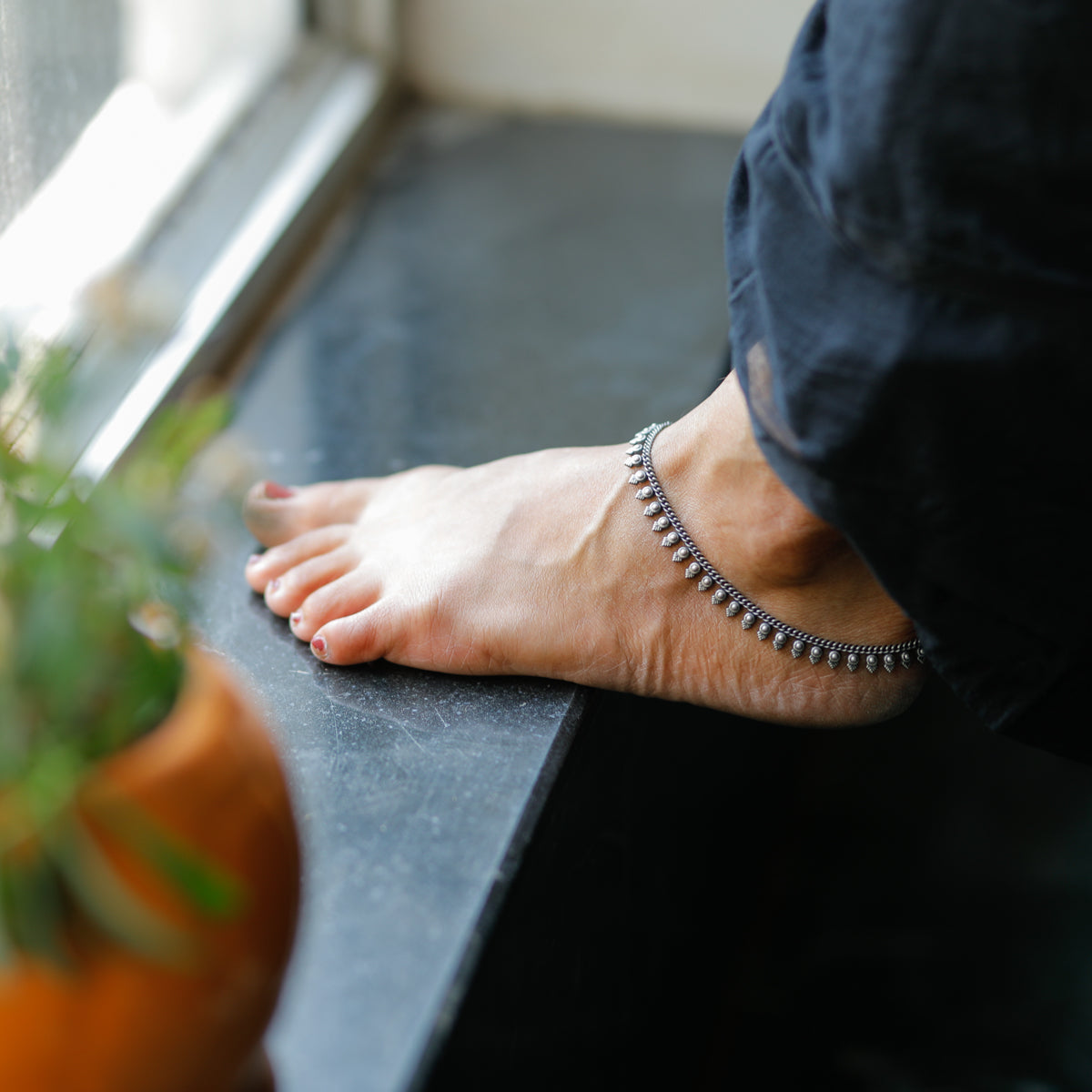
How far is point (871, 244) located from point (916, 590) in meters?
0.19

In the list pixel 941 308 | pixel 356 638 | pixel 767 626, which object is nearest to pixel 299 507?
pixel 356 638

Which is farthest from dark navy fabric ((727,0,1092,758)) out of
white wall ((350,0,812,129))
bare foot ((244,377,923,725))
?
white wall ((350,0,812,129))

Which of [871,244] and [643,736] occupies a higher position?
[871,244]

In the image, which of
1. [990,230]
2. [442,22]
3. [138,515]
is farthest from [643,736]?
[442,22]

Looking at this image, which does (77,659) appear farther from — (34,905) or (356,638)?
(356,638)

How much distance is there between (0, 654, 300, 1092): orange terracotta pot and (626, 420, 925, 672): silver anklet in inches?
15.6

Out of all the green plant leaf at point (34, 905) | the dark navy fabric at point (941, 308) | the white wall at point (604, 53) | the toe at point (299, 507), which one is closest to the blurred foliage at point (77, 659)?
the green plant leaf at point (34, 905)

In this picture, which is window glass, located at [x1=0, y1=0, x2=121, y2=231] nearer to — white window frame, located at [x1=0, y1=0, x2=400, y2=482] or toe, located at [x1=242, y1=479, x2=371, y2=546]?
white window frame, located at [x1=0, y1=0, x2=400, y2=482]

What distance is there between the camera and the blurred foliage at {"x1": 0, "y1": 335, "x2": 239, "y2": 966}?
0.33 meters

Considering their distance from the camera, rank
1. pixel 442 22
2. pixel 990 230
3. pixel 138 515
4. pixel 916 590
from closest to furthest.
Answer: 1. pixel 138 515
2. pixel 990 230
3. pixel 916 590
4. pixel 442 22

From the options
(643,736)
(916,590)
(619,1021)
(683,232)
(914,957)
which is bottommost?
(914,957)

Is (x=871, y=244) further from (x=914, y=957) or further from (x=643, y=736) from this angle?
(x=914, y=957)

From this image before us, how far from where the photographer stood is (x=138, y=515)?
1.15 feet

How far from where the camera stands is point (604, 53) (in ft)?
4.99
